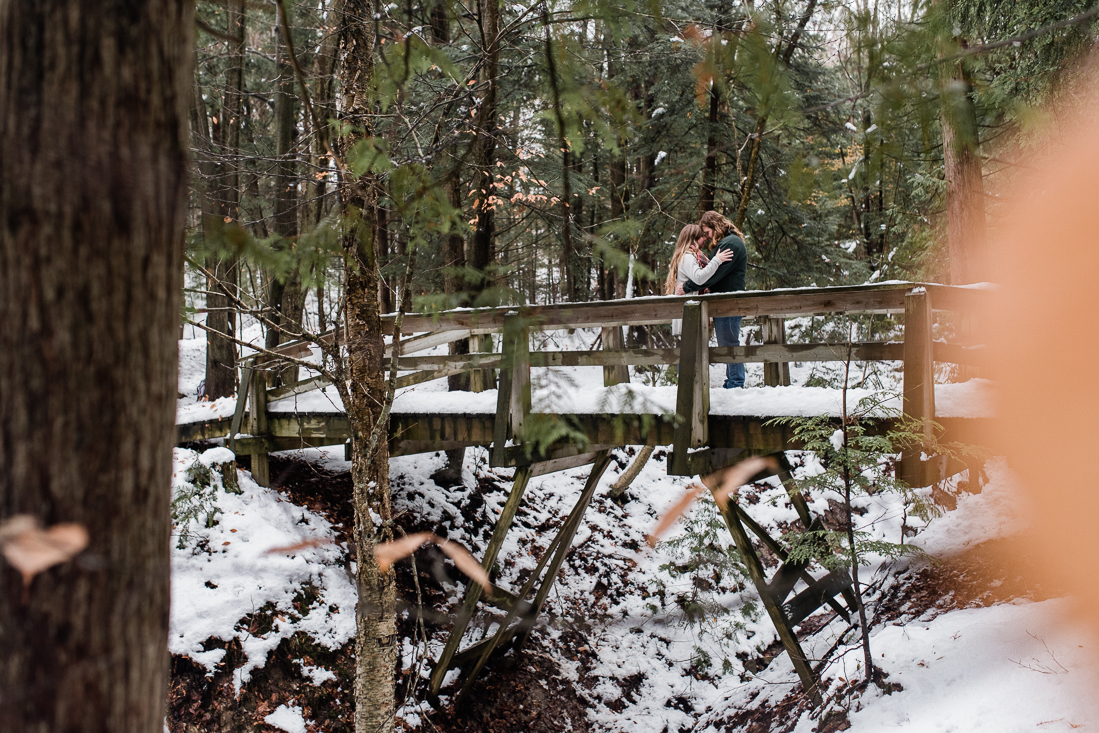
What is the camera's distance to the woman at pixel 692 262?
5.39 metres

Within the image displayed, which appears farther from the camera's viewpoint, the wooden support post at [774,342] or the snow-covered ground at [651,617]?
the wooden support post at [774,342]

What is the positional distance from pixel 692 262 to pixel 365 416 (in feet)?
9.96

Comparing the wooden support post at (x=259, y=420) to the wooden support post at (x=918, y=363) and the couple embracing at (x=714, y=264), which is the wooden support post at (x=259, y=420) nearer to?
the couple embracing at (x=714, y=264)

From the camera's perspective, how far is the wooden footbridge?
4.11 metres

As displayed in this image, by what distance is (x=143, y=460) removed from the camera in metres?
1.33

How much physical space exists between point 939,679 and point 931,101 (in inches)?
151

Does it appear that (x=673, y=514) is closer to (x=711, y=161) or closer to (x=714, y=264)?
(x=714, y=264)

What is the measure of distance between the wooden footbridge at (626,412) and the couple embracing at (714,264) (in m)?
0.62

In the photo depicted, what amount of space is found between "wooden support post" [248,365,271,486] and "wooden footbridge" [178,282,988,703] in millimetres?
11

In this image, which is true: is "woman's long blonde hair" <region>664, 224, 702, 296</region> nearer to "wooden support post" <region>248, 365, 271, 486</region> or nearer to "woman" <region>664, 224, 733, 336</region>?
"woman" <region>664, 224, 733, 336</region>

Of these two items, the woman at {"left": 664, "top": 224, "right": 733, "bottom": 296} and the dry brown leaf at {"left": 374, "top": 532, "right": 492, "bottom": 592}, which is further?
the woman at {"left": 664, "top": 224, "right": 733, "bottom": 296}

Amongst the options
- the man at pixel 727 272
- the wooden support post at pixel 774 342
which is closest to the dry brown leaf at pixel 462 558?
the man at pixel 727 272

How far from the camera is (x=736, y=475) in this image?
18.3 feet

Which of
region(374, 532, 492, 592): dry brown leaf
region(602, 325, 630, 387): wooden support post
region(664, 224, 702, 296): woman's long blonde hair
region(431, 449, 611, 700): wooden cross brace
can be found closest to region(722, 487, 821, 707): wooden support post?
region(602, 325, 630, 387): wooden support post
